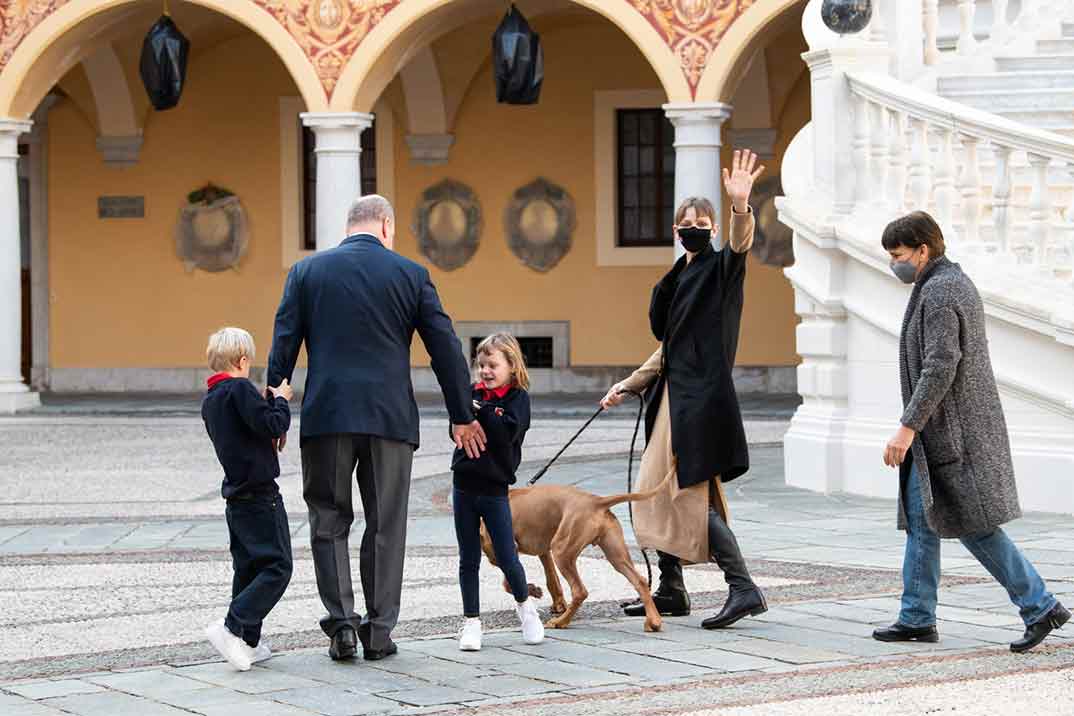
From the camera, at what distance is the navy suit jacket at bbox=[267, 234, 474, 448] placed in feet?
21.9

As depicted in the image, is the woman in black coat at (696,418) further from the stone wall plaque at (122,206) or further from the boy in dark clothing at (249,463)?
the stone wall plaque at (122,206)

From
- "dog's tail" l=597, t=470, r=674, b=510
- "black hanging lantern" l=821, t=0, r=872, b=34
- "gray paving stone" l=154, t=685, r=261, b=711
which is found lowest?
A: "gray paving stone" l=154, t=685, r=261, b=711

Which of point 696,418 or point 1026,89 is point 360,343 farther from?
point 1026,89

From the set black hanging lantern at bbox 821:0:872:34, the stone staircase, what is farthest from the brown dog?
the stone staircase

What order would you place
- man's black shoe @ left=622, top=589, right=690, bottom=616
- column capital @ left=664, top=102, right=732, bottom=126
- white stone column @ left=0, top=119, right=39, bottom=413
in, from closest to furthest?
man's black shoe @ left=622, top=589, right=690, bottom=616, column capital @ left=664, top=102, right=732, bottom=126, white stone column @ left=0, top=119, right=39, bottom=413

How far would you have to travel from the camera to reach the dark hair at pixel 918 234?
6.70 metres

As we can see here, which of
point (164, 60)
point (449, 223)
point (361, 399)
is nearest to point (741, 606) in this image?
point (361, 399)

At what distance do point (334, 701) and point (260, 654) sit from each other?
70 cm

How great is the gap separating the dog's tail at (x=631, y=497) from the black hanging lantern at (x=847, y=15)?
504cm

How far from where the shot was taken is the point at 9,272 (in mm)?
20922

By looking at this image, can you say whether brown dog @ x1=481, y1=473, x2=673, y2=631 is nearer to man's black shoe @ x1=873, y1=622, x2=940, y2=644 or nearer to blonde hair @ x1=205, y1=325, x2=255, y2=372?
man's black shoe @ x1=873, y1=622, x2=940, y2=644

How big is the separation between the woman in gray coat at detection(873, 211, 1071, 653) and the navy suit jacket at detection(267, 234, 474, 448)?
4.75 feet

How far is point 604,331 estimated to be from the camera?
23469mm

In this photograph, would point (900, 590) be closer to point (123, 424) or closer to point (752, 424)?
point (752, 424)
